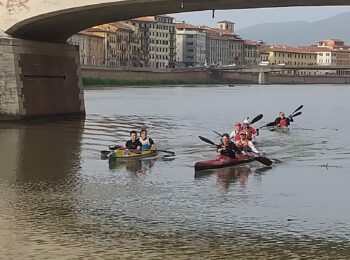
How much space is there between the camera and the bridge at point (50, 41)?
20.9m

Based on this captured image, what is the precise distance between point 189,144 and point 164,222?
35.7 feet

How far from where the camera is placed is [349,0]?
745 inches

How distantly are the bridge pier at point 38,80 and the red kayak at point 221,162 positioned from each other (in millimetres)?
11746

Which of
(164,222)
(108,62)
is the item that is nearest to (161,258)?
(164,222)

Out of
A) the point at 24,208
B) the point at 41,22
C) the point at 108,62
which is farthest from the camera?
the point at 108,62

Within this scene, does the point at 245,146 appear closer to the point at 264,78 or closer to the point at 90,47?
the point at 90,47

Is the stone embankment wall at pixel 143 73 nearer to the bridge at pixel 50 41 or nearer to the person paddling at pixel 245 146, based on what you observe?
the bridge at pixel 50 41

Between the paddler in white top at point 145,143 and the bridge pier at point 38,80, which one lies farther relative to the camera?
the bridge pier at point 38,80

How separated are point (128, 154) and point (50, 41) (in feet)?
43.5


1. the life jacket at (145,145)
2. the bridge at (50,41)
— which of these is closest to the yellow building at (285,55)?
the bridge at (50,41)

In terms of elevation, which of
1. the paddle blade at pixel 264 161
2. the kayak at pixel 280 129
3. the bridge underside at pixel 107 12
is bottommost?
the kayak at pixel 280 129

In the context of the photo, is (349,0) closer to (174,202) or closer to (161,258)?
(174,202)

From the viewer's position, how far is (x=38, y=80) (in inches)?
1049

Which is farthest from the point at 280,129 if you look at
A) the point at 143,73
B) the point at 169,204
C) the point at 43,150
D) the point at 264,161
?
the point at 143,73
